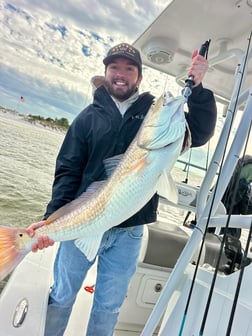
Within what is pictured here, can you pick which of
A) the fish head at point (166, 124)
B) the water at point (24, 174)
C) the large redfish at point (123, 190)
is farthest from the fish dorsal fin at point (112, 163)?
the water at point (24, 174)

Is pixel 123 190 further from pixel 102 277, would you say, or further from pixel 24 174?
pixel 24 174

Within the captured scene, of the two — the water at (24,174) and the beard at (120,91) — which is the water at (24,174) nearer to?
the water at (24,174)

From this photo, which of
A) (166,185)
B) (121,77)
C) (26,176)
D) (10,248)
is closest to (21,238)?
(10,248)

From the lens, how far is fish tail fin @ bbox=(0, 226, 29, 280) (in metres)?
1.68

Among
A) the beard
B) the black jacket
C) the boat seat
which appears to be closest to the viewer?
the black jacket

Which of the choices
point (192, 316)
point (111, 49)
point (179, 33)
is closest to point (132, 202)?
point (192, 316)

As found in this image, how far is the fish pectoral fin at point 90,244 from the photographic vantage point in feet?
5.80

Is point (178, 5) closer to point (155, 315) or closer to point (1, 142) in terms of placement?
point (155, 315)

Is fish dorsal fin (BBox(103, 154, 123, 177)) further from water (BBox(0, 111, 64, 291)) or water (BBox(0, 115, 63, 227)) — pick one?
water (BBox(0, 115, 63, 227))

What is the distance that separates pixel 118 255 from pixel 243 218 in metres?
0.81

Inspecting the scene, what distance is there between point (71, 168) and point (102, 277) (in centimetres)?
72

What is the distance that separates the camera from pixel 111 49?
206cm

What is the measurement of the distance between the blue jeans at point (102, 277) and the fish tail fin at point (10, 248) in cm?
37

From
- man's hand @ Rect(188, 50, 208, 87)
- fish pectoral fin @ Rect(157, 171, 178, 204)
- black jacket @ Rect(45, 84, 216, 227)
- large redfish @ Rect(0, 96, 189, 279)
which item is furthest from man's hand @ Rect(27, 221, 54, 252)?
man's hand @ Rect(188, 50, 208, 87)
